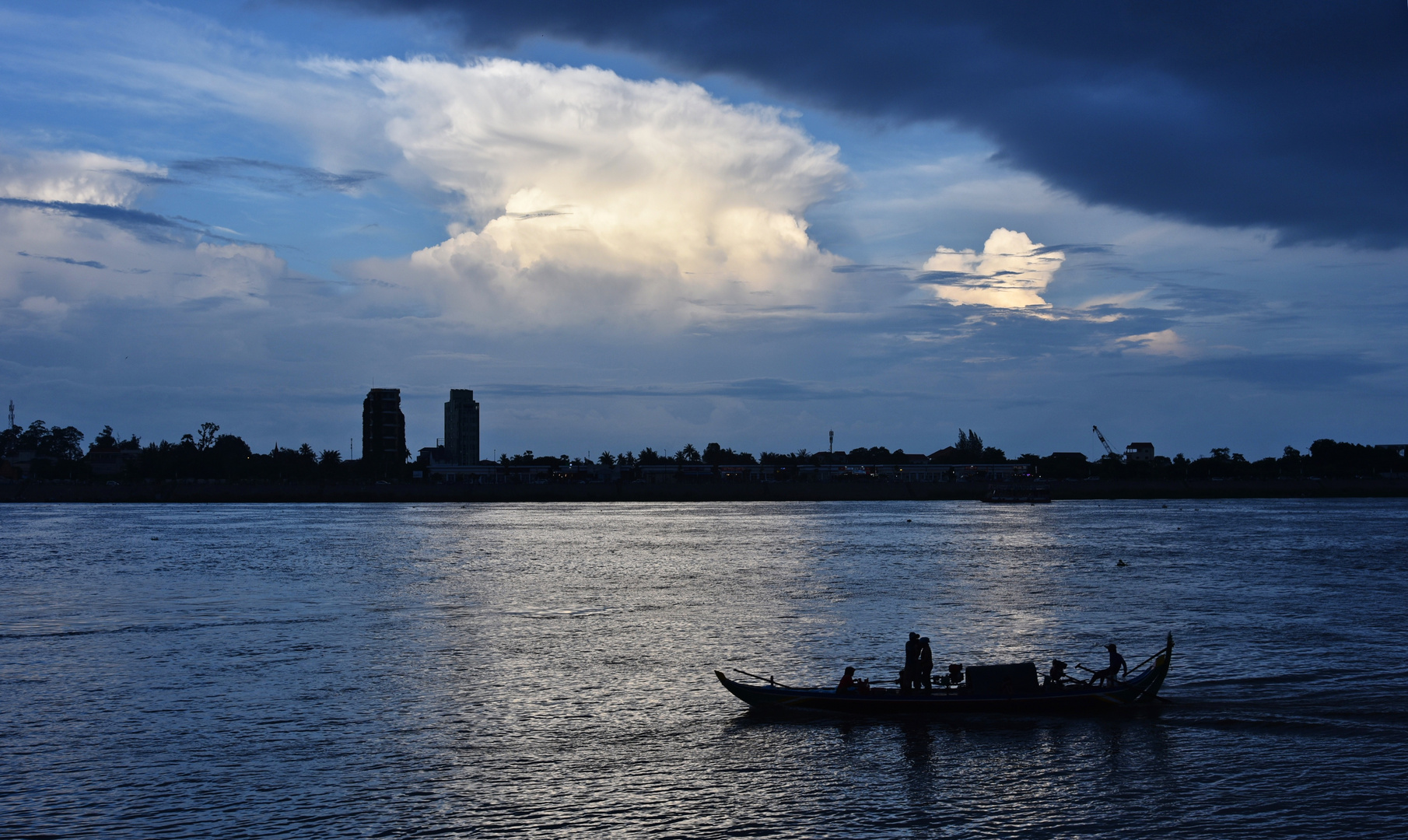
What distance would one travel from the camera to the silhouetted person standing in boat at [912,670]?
36750mm

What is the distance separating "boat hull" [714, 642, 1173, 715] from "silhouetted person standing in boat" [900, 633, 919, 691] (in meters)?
0.41

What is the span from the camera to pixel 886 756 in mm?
32562

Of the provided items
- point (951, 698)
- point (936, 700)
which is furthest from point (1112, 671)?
point (936, 700)

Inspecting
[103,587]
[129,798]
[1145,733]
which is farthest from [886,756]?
[103,587]

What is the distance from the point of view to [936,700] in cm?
3634

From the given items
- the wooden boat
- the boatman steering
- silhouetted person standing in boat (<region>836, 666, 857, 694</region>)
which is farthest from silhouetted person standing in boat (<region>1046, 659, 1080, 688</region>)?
silhouetted person standing in boat (<region>836, 666, 857, 694</region>)

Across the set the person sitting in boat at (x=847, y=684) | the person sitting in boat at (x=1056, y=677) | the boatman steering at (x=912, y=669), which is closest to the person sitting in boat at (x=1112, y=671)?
the person sitting in boat at (x=1056, y=677)

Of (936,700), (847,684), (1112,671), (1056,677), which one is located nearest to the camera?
(936,700)

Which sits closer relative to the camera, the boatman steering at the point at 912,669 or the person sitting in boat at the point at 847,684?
the person sitting in boat at the point at 847,684

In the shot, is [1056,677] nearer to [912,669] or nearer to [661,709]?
[912,669]

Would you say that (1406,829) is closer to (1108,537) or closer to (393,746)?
(393,746)

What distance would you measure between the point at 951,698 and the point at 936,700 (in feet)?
2.05

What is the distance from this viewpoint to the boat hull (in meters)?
36.4

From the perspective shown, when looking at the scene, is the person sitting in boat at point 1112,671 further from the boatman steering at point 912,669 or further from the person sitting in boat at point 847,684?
the person sitting in boat at point 847,684
